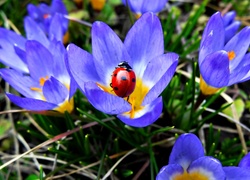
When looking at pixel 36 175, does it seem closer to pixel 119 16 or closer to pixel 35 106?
pixel 35 106

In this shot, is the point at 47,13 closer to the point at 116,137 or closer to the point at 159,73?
the point at 116,137

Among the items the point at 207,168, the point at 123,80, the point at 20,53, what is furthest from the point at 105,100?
the point at 20,53

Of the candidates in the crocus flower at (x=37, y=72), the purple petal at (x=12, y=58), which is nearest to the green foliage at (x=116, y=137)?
the crocus flower at (x=37, y=72)

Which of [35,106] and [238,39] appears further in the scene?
[238,39]

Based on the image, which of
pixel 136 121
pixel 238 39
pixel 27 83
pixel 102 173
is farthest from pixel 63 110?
pixel 238 39

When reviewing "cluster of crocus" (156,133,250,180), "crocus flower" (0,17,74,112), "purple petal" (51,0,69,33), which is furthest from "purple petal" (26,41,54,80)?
"cluster of crocus" (156,133,250,180)

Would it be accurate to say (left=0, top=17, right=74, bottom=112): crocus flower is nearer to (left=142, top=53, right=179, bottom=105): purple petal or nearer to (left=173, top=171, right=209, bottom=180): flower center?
(left=142, top=53, right=179, bottom=105): purple petal

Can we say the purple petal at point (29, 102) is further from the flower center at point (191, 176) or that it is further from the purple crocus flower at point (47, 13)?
the purple crocus flower at point (47, 13)
